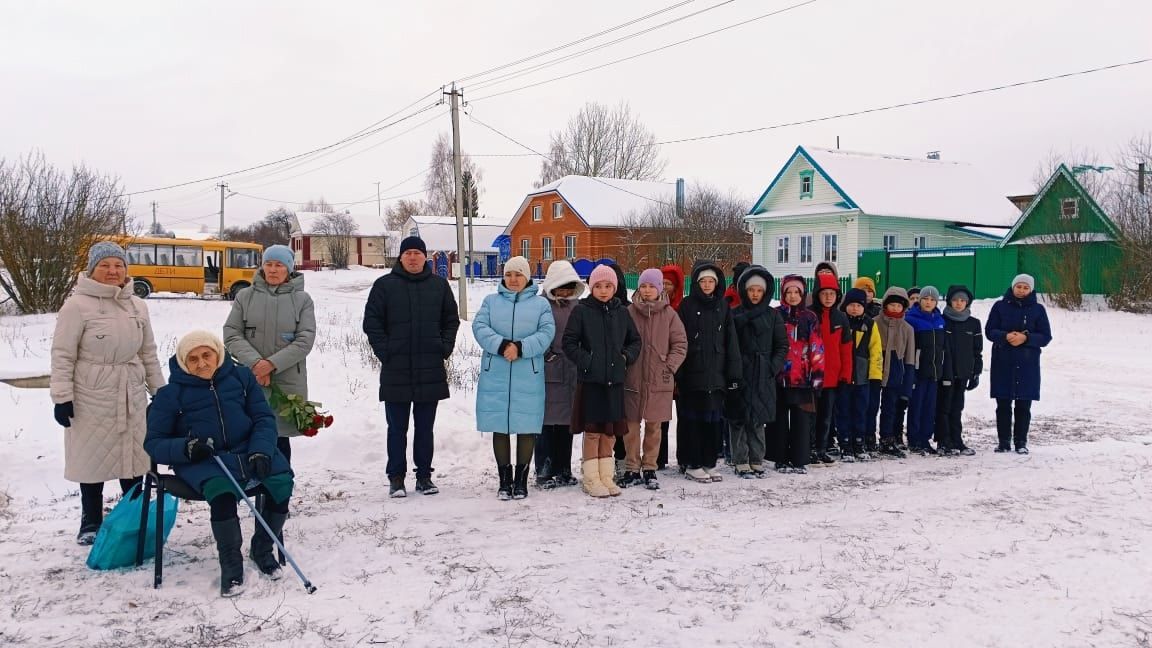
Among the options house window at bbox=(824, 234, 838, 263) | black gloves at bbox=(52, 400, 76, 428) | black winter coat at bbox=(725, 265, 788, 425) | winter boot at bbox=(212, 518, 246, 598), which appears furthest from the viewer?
house window at bbox=(824, 234, 838, 263)

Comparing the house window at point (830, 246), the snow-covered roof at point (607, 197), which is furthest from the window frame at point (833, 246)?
the snow-covered roof at point (607, 197)

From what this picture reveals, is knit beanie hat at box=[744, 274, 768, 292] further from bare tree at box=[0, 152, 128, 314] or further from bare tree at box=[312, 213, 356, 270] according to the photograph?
bare tree at box=[312, 213, 356, 270]

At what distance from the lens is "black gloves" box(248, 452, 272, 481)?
13.7 feet

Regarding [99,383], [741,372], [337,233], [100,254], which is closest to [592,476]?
[741,372]

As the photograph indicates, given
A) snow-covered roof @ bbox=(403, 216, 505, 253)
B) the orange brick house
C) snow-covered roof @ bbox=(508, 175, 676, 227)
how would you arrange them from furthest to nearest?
snow-covered roof @ bbox=(403, 216, 505, 253) < snow-covered roof @ bbox=(508, 175, 676, 227) < the orange brick house

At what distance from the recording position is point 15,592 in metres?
4.03

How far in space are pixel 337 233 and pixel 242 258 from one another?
143ft

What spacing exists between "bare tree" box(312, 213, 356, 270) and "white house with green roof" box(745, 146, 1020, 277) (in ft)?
146

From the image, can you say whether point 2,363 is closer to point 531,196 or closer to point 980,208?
point 980,208

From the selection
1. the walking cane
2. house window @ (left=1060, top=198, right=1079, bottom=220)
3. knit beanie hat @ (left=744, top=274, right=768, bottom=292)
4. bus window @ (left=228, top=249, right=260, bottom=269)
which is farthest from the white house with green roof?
the walking cane

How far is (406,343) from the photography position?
234 inches

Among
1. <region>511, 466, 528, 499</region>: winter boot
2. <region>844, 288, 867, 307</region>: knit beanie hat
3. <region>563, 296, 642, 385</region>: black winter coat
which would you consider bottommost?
<region>511, 466, 528, 499</region>: winter boot

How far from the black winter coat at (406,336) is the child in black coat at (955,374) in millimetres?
5032

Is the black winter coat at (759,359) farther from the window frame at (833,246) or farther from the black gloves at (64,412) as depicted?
the window frame at (833,246)
